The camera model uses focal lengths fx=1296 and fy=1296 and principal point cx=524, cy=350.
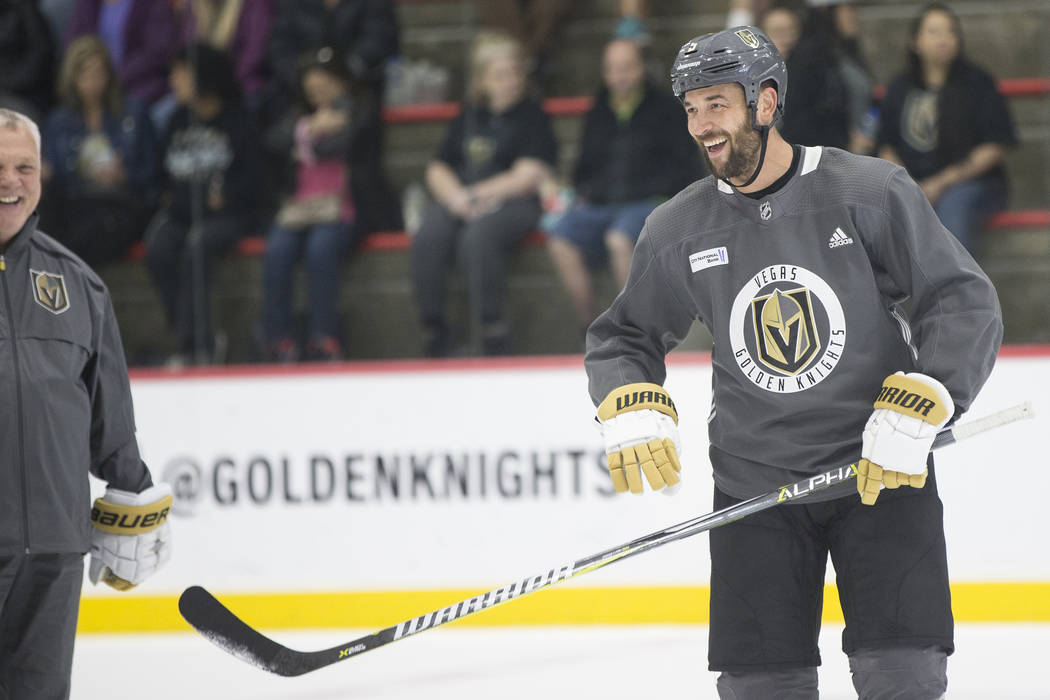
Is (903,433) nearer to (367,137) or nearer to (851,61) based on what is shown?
(851,61)

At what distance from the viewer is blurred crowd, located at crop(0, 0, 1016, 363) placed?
381 centimetres

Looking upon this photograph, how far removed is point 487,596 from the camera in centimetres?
217

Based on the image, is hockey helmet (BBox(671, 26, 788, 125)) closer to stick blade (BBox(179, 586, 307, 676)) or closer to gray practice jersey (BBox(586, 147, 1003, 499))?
gray practice jersey (BBox(586, 147, 1003, 499))

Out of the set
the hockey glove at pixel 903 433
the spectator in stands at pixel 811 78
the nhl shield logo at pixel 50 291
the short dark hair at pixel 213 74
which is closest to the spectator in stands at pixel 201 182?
the short dark hair at pixel 213 74

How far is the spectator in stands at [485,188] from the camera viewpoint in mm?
4074

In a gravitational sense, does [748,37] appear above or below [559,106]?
above

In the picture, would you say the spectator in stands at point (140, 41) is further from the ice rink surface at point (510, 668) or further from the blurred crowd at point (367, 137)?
the ice rink surface at point (510, 668)

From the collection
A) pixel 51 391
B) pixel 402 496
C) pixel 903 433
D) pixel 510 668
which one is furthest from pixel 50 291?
pixel 402 496

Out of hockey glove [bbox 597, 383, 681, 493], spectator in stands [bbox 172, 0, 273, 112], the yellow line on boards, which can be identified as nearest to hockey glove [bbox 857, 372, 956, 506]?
hockey glove [bbox 597, 383, 681, 493]

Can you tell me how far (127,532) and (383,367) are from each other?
5.92ft

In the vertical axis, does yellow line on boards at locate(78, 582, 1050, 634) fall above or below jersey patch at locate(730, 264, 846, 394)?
below

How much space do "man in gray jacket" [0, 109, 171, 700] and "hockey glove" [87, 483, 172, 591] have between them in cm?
4

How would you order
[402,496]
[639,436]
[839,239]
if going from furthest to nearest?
[402,496], [639,436], [839,239]

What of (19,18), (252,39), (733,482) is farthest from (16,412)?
(19,18)
